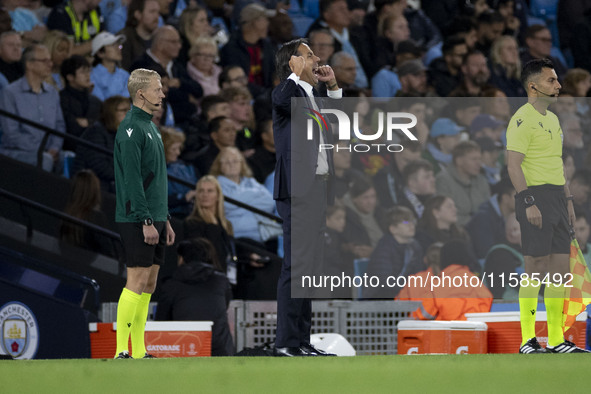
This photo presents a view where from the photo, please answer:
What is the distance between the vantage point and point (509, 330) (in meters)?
6.74

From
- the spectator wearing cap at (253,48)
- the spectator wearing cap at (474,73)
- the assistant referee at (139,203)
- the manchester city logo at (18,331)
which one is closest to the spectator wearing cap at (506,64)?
the spectator wearing cap at (474,73)

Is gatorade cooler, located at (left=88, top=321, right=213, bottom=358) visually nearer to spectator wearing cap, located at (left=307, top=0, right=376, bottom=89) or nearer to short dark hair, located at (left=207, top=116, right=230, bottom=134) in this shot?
short dark hair, located at (left=207, top=116, right=230, bottom=134)

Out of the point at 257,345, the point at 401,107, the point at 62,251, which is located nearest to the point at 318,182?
the point at 401,107

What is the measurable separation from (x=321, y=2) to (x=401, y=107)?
18.6 ft

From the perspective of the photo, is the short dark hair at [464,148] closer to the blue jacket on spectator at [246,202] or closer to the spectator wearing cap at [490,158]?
the spectator wearing cap at [490,158]

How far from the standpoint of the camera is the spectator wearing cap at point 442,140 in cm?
626

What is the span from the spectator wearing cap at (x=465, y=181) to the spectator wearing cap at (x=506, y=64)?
216 inches

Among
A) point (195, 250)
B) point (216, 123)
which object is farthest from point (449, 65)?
point (195, 250)

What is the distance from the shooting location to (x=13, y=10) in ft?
35.4

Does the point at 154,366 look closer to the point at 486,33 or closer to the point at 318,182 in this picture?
the point at 318,182

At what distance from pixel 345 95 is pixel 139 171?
4.28 metres

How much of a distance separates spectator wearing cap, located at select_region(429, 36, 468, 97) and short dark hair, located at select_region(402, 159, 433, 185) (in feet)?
17.5

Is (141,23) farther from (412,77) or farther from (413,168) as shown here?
(413,168)

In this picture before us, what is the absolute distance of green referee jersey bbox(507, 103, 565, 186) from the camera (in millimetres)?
5953
